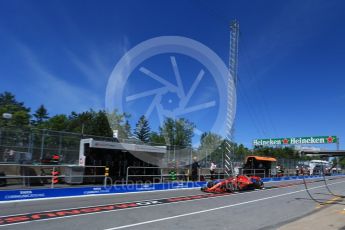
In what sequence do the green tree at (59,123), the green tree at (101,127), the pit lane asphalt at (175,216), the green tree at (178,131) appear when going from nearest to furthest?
the pit lane asphalt at (175,216)
the green tree at (178,131)
the green tree at (101,127)
the green tree at (59,123)

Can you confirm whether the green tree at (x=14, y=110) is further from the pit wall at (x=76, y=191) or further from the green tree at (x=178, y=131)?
the pit wall at (x=76, y=191)

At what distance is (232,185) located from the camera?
21.4 meters

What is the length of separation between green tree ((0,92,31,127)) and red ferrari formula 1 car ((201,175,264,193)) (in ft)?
155

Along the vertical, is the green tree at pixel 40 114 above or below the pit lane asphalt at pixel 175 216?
above

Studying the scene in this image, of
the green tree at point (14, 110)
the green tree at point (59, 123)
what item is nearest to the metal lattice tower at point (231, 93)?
the green tree at point (14, 110)

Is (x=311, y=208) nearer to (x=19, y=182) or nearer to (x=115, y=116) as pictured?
(x=19, y=182)

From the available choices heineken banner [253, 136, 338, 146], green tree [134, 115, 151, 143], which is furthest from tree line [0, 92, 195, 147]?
heineken banner [253, 136, 338, 146]

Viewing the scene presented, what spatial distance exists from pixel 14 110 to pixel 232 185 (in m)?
73.7

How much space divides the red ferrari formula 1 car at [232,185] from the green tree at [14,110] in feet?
155

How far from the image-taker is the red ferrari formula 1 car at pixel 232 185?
A: 20.6m

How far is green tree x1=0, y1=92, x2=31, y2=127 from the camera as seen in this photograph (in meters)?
72.6

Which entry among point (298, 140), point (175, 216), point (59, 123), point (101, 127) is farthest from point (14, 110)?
point (175, 216)

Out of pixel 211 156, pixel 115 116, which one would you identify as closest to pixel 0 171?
pixel 211 156

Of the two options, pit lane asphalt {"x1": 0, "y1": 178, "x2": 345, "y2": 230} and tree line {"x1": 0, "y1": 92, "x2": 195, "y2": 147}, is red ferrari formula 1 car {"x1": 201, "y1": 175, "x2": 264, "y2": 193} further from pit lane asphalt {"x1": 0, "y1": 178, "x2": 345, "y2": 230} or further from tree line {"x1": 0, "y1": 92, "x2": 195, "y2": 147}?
tree line {"x1": 0, "y1": 92, "x2": 195, "y2": 147}
